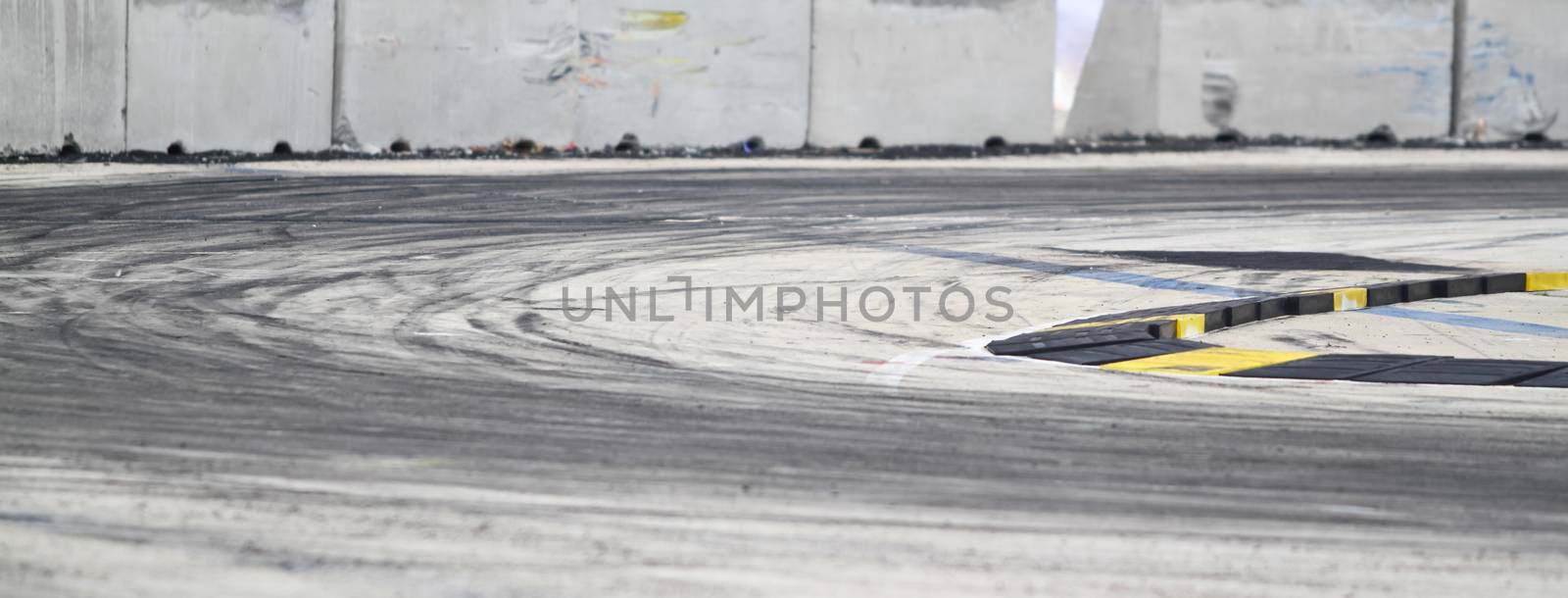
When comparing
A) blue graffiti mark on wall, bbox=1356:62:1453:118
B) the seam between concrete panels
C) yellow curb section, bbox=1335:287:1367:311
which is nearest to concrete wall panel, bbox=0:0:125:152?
the seam between concrete panels

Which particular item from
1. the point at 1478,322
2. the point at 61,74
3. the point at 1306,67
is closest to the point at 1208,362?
the point at 1478,322

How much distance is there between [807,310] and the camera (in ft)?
29.0

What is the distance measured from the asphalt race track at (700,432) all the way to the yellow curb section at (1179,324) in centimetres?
34

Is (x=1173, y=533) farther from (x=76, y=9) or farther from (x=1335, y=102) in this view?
(x=1335, y=102)

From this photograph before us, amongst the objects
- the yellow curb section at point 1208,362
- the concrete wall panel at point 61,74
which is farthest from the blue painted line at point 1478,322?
the concrete wall panel at point 61,74

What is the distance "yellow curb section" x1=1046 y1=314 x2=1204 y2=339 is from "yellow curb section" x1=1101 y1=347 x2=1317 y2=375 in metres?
0.60

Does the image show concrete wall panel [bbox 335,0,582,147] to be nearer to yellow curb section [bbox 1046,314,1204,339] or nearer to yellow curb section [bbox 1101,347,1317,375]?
yellow curb section [bbox 1046,314,1204,339]

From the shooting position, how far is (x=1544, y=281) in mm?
10734

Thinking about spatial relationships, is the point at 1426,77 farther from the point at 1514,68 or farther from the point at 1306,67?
the point at 1306,67

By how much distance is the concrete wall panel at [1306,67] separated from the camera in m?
20.2

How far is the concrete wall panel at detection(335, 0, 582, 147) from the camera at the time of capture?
17.0 meters

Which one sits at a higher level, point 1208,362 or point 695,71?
point 695,71

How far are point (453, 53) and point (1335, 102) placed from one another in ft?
33.6

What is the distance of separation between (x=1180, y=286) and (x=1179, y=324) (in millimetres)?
1582
